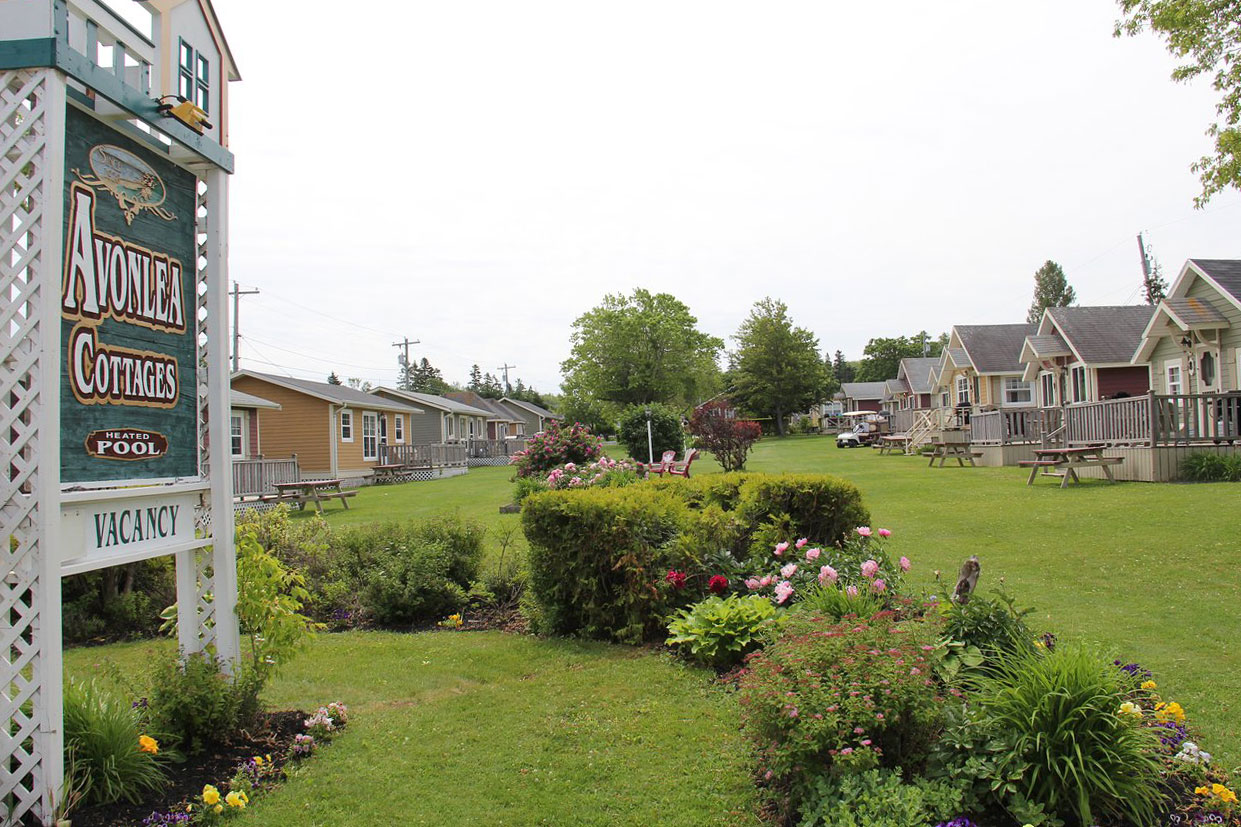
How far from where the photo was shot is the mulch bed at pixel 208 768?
134 inches

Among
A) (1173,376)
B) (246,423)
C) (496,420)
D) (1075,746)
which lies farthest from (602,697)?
(496,420)

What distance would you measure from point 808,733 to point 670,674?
2332 mm

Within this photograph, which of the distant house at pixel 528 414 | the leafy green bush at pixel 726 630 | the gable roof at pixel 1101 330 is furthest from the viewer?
the distant house at pixel 528 414

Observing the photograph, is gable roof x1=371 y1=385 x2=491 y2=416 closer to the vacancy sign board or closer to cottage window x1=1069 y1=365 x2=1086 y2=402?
cottage window x1=1069 y1=365 x2=1086 y2=402

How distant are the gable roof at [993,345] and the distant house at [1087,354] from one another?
648 centimetres

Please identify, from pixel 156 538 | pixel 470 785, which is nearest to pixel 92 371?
pixel 156 538

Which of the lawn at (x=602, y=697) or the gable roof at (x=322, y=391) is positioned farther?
the gable roof at (x=322, y=391)

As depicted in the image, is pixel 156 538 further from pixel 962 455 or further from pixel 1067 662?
pixel 962 455

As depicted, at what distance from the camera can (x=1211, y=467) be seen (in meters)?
15.4

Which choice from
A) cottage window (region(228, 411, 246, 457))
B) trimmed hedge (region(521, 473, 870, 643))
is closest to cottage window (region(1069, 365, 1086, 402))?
trimmed hedge (region(521, 473, 870, 643))

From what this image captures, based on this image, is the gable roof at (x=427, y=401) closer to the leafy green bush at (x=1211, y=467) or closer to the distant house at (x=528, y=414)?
the distant house at (x=528, y=414)

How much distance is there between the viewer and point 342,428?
33.1 m

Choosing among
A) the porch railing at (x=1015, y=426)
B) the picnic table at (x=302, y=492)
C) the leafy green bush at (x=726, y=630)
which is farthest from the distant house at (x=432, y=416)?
the leafy green bush at (x=726, y=630)

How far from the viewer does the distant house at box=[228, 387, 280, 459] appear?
27016 mm
